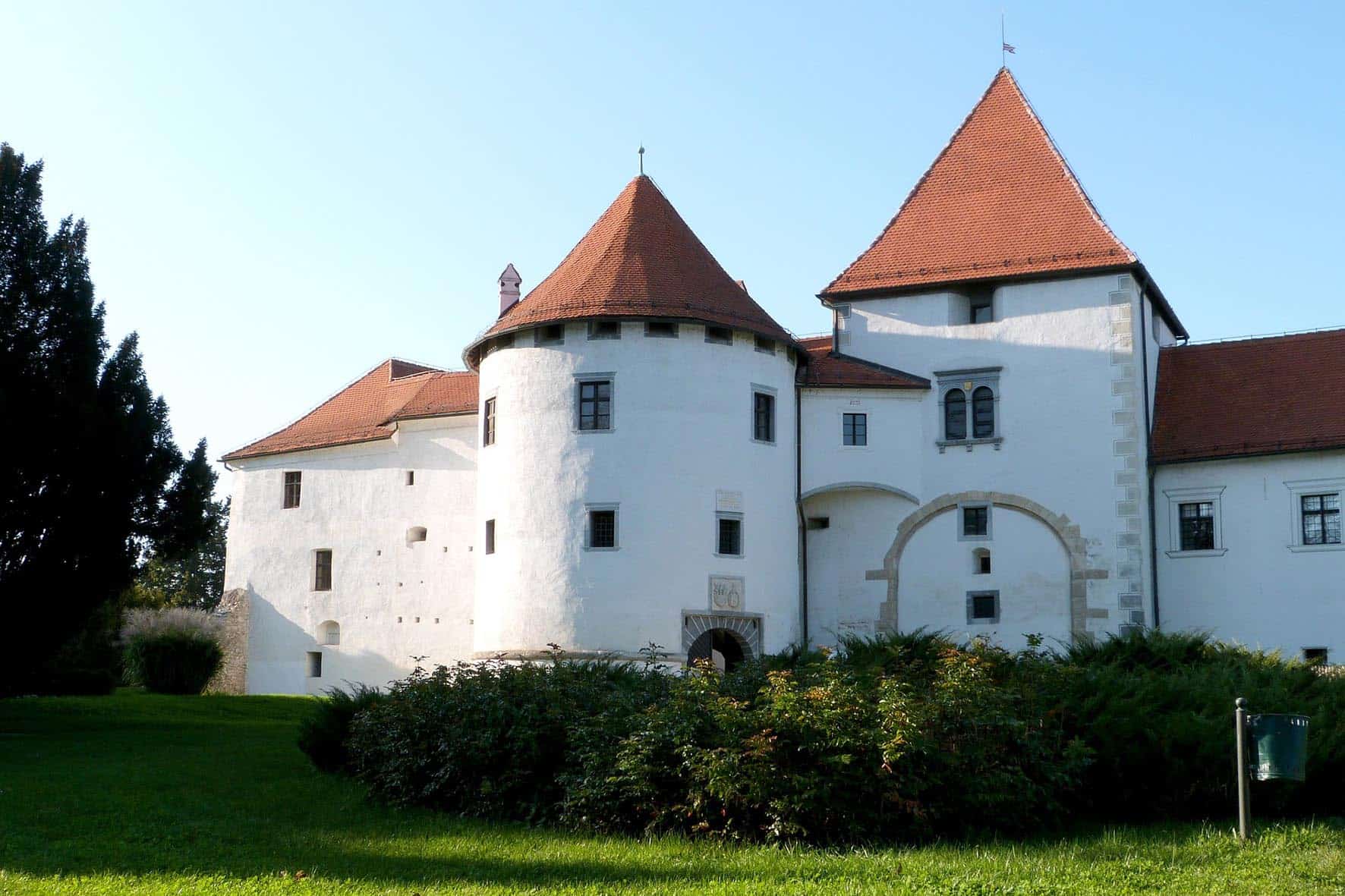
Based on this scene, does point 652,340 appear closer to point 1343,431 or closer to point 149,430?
point 149,430

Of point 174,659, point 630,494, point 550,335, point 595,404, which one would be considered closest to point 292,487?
point 174,659

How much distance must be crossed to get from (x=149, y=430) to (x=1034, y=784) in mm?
16234

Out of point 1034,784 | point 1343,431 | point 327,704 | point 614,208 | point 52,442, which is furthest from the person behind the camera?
point 614,208

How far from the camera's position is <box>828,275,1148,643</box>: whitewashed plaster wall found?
2777 cm

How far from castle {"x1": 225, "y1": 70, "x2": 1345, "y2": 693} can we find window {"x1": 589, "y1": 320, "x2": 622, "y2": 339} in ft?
0.19

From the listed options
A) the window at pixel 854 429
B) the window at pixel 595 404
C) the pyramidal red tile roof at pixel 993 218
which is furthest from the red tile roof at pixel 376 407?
the pyramidal red tile roof at pixel 993 218

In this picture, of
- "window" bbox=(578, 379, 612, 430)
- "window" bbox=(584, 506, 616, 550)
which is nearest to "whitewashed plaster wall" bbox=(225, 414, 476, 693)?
"window" bbox=(578, 379, 612, 430)

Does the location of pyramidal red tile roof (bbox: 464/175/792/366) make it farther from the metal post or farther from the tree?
the metal post

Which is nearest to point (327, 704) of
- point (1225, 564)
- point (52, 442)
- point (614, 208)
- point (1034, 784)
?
point (52, 442)

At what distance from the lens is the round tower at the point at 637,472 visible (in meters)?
26.9

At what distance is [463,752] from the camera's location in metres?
A: 14.3

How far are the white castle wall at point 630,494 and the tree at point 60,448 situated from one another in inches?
267

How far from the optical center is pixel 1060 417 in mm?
28734

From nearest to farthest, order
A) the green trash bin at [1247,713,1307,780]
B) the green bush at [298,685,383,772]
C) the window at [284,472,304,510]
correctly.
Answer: the green trash bin at [1247,713,1307,780] → the green bush at [298,685,383,772] → the window at [284,472,304,510]
